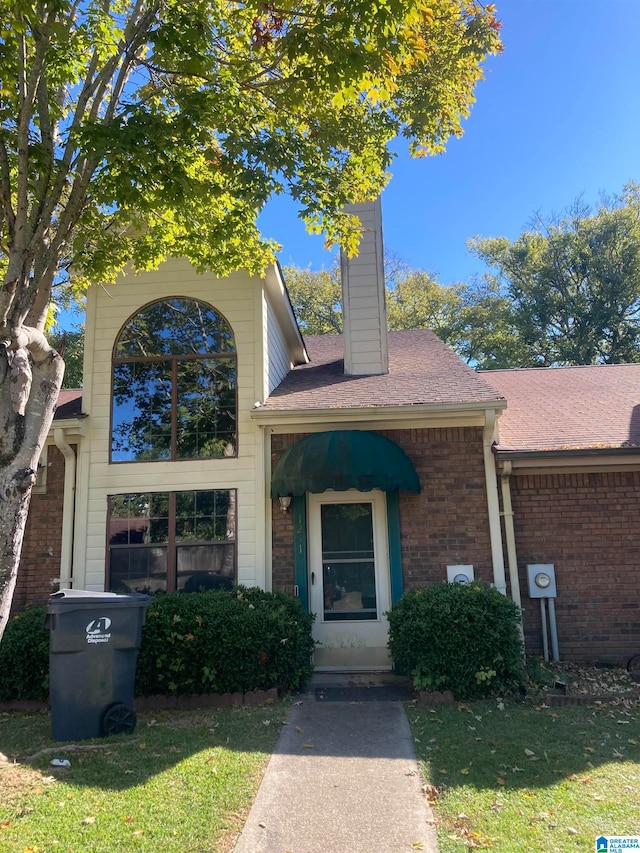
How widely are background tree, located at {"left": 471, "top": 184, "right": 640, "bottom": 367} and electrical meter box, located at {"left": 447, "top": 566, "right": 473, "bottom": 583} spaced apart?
18.8 m

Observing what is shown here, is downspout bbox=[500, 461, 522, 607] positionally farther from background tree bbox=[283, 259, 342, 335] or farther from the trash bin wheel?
background tree bbox=[283, 259, 342, 335]

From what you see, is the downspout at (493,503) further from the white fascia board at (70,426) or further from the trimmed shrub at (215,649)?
the white fascia board at (70,426)

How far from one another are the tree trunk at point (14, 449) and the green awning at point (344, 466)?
317 cm

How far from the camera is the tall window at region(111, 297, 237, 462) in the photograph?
26.9ft

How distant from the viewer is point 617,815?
12.4 feet

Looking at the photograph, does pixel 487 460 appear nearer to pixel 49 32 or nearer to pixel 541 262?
pixel 49 32

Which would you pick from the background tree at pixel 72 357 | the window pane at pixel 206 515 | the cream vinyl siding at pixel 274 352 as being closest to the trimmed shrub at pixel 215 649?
the window pane at pixel 206 515

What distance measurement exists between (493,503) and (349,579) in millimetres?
2069

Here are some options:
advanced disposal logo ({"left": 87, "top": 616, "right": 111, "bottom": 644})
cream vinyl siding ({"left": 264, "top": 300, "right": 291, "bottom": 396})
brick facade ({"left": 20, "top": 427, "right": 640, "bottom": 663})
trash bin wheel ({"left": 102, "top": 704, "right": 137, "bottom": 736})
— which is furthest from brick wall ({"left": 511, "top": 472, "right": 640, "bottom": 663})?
advanced disposal logo ({"left": 87, "top": 616, "right": 111, "bottom": 644})

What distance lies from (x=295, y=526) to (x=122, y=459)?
2519 millimetres

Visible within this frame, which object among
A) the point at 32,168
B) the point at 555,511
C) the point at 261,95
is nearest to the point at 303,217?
the point at 261,95

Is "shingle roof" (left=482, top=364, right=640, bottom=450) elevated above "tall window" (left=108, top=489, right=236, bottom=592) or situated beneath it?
elevated above

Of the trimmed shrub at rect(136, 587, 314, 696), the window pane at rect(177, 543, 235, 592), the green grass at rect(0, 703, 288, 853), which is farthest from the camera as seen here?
the window pane at rect(177, 543, 235, 592)

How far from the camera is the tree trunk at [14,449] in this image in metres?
4.57
